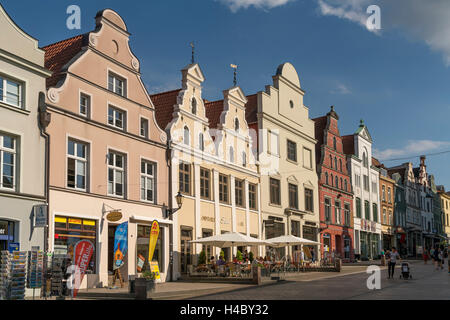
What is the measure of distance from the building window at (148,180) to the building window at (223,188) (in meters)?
6.46

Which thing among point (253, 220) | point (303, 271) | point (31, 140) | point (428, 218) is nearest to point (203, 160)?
point (253, 220)

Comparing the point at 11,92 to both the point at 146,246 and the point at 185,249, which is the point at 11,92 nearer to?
the point at 146,246

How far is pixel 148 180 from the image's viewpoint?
29.4 metres

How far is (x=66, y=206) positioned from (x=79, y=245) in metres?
4.36

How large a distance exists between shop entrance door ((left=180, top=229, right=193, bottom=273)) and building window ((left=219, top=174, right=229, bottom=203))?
4.02 m

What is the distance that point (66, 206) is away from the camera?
2377 cm

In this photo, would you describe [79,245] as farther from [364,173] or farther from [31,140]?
[364,173]

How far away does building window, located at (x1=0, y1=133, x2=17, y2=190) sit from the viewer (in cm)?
2127

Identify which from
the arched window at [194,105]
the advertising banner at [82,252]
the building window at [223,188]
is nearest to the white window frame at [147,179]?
the arched window at [194,105]

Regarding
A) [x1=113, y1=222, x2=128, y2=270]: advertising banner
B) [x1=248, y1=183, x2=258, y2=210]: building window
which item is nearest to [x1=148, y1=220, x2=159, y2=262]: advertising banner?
[x1=113, y1=222, x2=128, y2=270]: advertising banner

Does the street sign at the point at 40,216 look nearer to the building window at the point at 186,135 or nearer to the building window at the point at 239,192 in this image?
the building window at the point at 186,135

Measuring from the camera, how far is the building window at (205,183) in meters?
33.4

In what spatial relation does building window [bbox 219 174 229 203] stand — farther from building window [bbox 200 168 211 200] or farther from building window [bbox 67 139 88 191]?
building window [bbox 67 139 88 191]

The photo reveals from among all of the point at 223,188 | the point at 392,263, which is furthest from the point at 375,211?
the point at 392,263
